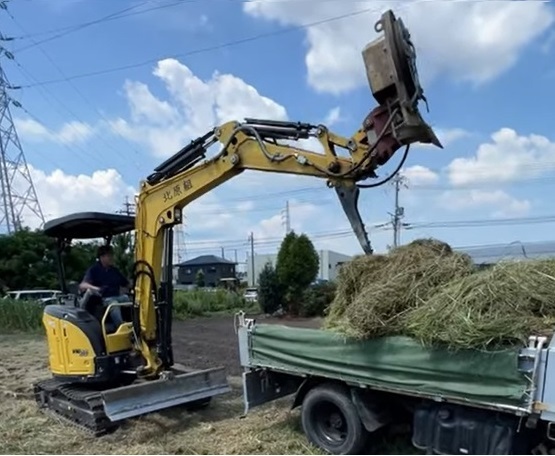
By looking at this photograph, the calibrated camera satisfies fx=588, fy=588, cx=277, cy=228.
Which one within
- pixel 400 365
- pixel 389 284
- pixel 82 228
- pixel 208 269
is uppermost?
pixel 208 269

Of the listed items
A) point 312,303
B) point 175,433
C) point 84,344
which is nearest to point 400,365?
point 175,433

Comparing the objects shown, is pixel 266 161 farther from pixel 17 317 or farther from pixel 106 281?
pixel 17 317

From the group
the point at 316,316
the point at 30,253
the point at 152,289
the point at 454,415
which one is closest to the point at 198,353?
the point at 152,289

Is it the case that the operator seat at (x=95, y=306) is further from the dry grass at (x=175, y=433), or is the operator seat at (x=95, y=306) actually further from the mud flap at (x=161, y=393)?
the dry grass at (x=175, y=433)

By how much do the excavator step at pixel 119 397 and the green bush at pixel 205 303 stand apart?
15.4 m

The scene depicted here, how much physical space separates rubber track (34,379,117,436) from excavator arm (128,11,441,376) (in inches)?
30.6

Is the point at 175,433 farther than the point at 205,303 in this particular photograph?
No

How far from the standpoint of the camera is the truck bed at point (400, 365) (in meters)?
4.23

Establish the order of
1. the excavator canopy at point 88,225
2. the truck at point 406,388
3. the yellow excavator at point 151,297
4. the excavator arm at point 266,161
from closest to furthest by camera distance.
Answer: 1. the truck at point 406,388
2. the excavator arm at point 266,161
3. the yellow excavator at point 151,297
4. the excavator canopy at point 88,225

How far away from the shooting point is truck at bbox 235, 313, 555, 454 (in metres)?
4.18

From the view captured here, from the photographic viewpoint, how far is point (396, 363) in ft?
16.0

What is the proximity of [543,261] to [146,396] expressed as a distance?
177 inches

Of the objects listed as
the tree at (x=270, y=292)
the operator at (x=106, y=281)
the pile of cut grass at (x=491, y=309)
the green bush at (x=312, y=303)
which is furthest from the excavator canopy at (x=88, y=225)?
the tree at (x=270, y=292)

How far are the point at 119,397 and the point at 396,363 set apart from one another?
10.8 ft
